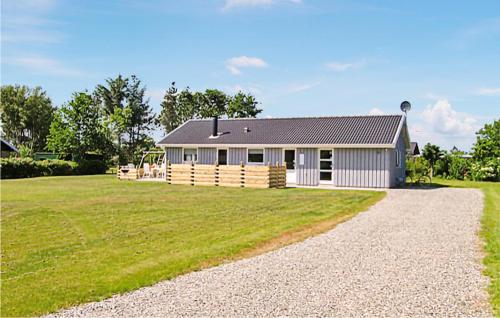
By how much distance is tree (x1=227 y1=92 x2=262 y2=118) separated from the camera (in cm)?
5234

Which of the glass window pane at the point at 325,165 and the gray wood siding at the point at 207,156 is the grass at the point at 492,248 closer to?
the glass window pane at the point at 325,165

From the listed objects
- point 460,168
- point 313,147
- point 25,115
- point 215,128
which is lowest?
point 460,168

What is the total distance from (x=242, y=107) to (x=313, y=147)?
29.5 m

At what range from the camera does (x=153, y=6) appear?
12.7 m

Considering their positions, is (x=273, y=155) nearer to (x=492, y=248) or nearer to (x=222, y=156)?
(x=222, y=156)

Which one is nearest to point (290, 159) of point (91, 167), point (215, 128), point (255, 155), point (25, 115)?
point (255, 155)

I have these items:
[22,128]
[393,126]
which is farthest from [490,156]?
[22,128]

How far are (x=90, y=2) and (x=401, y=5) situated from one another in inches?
358

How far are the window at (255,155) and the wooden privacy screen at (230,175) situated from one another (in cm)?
273

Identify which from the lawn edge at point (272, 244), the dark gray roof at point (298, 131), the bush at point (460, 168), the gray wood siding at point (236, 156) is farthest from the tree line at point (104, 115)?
the lawn edge at point (272, 244)

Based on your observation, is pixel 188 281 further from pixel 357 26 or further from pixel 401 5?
pixel 357 26

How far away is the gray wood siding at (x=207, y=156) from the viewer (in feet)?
88.5

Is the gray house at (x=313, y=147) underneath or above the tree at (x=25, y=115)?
underneath

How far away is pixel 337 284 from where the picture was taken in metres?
5.96
